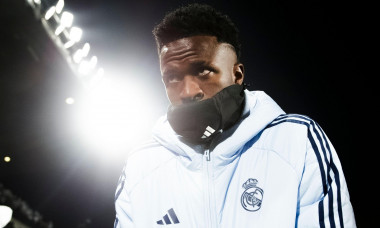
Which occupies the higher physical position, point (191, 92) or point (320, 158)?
point (191, 92)

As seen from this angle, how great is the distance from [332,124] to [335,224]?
8054 mm

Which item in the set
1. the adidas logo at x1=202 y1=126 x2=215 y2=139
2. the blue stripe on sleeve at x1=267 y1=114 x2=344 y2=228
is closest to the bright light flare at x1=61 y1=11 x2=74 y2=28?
the adidas logo at x1=202 y1=126 x2=215 y2=139

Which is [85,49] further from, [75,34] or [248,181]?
[248,181]

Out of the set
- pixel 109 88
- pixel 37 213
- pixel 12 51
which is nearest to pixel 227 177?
pixel 12 51

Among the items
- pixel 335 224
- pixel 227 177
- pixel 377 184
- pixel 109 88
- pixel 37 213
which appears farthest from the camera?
pixel 37 213

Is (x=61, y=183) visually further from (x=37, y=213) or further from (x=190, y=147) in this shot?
(x=190, y=147)

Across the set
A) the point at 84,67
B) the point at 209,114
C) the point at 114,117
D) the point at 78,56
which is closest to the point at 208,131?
the point at 209,114

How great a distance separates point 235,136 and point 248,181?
23 centimetres

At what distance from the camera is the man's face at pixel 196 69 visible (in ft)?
4.74

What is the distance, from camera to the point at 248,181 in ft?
4.04

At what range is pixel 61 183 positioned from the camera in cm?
855

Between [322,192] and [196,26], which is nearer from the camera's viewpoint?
[322,192]

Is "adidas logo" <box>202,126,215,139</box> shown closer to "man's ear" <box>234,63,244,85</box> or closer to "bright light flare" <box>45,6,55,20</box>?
"man's ear" <box>234,63,244,85</box>

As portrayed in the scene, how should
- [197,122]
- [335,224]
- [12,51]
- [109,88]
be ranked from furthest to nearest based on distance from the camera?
[109,88]
[12,51]
[197,122]
[335,224]
